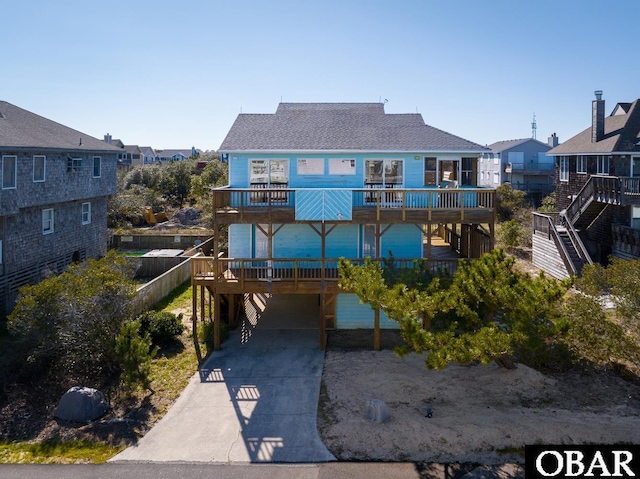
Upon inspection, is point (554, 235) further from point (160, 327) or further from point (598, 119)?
point (160, 327)

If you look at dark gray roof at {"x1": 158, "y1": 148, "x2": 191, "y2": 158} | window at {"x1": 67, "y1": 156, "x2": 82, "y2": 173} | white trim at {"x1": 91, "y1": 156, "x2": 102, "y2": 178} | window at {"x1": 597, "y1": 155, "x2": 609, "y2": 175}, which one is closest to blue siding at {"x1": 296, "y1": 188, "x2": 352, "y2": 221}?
window at {"x1": 67, "y1": 156, "x2": 82, "y2": 173}

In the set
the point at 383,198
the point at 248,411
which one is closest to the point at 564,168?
the point at 383,198

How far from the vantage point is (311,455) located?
11625mm

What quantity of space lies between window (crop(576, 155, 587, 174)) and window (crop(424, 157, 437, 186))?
14.6 metres

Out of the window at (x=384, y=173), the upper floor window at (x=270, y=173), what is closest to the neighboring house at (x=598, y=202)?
the window at (x=384, y=173)

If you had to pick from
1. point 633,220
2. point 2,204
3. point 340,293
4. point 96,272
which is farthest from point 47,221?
point 633,220

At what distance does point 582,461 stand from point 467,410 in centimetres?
304

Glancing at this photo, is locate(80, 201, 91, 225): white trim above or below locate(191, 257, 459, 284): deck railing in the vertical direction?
above

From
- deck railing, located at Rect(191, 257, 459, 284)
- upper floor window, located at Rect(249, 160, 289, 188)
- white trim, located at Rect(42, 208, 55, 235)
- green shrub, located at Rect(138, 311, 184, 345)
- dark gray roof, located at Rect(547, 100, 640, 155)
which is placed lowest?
green shrub, located at Rect(138, 311, 184, 345)

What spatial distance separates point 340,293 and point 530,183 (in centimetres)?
4241

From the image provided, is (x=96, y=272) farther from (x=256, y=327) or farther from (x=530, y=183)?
(x=530, y=183)

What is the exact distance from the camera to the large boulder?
43.4ft

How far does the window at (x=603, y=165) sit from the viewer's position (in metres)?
27.8

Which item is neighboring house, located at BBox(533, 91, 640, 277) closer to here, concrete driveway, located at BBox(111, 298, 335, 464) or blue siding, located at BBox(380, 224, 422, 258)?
blue siding, located at BBox(380, 224, 422, 258)
